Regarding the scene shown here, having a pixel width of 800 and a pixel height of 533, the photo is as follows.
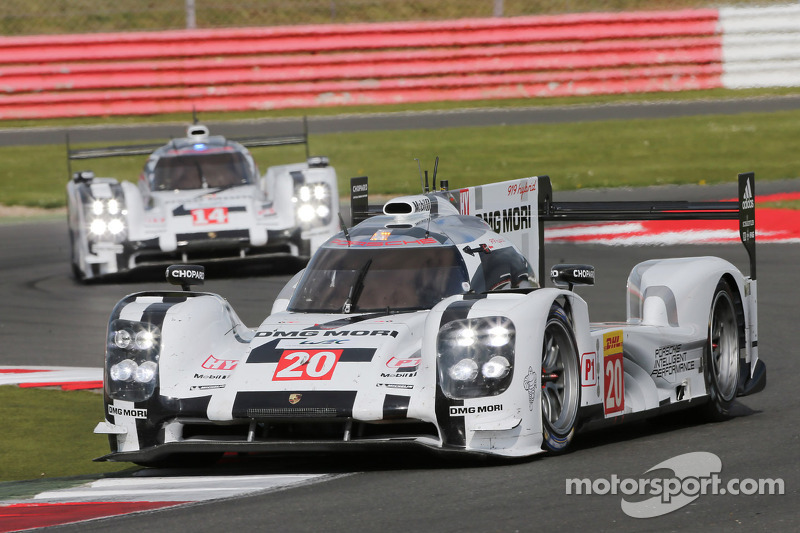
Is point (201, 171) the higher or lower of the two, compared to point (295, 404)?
higher

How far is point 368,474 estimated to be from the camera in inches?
267

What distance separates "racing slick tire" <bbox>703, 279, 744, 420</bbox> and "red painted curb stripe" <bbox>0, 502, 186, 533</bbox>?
11.8 ft

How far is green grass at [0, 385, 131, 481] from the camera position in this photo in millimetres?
7992

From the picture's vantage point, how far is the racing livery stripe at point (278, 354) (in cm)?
699

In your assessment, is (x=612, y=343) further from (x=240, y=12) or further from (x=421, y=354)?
(x=240, y=12)

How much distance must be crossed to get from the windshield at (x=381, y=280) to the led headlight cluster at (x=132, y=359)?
98 cm

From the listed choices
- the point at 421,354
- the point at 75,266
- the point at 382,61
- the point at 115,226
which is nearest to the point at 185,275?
the point at 421,354

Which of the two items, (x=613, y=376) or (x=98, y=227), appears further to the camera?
(x=98, y=227)

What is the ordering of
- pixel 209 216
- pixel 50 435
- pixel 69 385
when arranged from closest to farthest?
pixel 50 435 → pixel 69 385 → pixel 209 216

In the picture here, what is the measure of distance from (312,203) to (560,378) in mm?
9004

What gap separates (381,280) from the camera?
7.97m

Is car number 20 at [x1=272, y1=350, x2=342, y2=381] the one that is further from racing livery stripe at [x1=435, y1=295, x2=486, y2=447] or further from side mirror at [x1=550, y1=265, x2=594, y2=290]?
side mirror at [x1=550, y1=265, x2=594, y2=290]

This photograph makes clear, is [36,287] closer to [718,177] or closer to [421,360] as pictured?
[421,360]

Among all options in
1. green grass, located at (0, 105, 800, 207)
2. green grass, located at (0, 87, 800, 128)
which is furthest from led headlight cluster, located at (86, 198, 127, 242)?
green grass, located at (0, 87, 800, 128)
